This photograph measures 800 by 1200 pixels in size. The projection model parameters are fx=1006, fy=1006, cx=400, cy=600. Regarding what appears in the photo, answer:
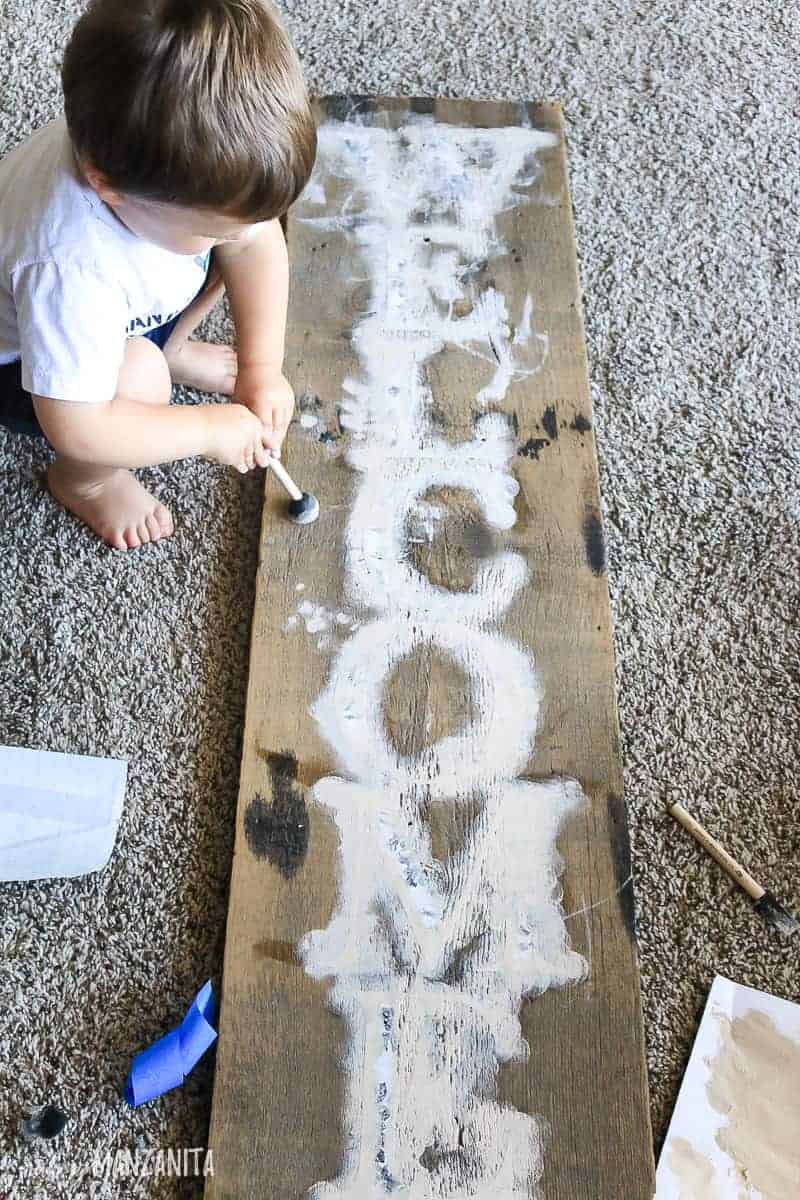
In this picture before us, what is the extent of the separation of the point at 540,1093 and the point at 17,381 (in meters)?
0.77

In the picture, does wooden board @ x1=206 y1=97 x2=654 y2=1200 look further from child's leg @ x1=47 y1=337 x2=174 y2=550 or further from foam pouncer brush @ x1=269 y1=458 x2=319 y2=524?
child's leg @ x1=47 y1=337 x2=174 y2=550

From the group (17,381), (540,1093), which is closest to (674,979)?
(540,1093)

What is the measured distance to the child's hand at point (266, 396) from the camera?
0.98 meters

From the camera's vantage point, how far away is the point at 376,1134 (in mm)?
823

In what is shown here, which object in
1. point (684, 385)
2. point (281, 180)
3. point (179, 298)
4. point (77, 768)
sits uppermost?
point (281, 180)

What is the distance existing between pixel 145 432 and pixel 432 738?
1.27ft

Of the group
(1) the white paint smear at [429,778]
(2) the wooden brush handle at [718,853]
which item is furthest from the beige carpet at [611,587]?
(1) the white paint smear at [429,778]

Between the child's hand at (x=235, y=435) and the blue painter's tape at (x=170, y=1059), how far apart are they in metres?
0.49

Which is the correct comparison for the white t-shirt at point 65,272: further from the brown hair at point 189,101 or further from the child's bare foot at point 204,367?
the child's bare foot at point 204,367

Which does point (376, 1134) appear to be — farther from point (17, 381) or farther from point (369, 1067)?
point (17, 381)

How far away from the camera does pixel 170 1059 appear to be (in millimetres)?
850

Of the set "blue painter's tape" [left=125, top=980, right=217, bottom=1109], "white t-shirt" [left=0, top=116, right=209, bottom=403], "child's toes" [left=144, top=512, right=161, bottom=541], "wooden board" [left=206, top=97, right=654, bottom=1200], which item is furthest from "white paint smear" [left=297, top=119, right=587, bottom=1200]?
"white t-shirt" [left=0, top=116, right=209, bottom=403]

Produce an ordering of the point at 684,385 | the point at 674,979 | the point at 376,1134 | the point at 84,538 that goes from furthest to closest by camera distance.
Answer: the point at 684,385 → the point at 84,538 → the point at 674,979 → the point at 376,1134

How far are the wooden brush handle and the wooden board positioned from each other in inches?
3.7
